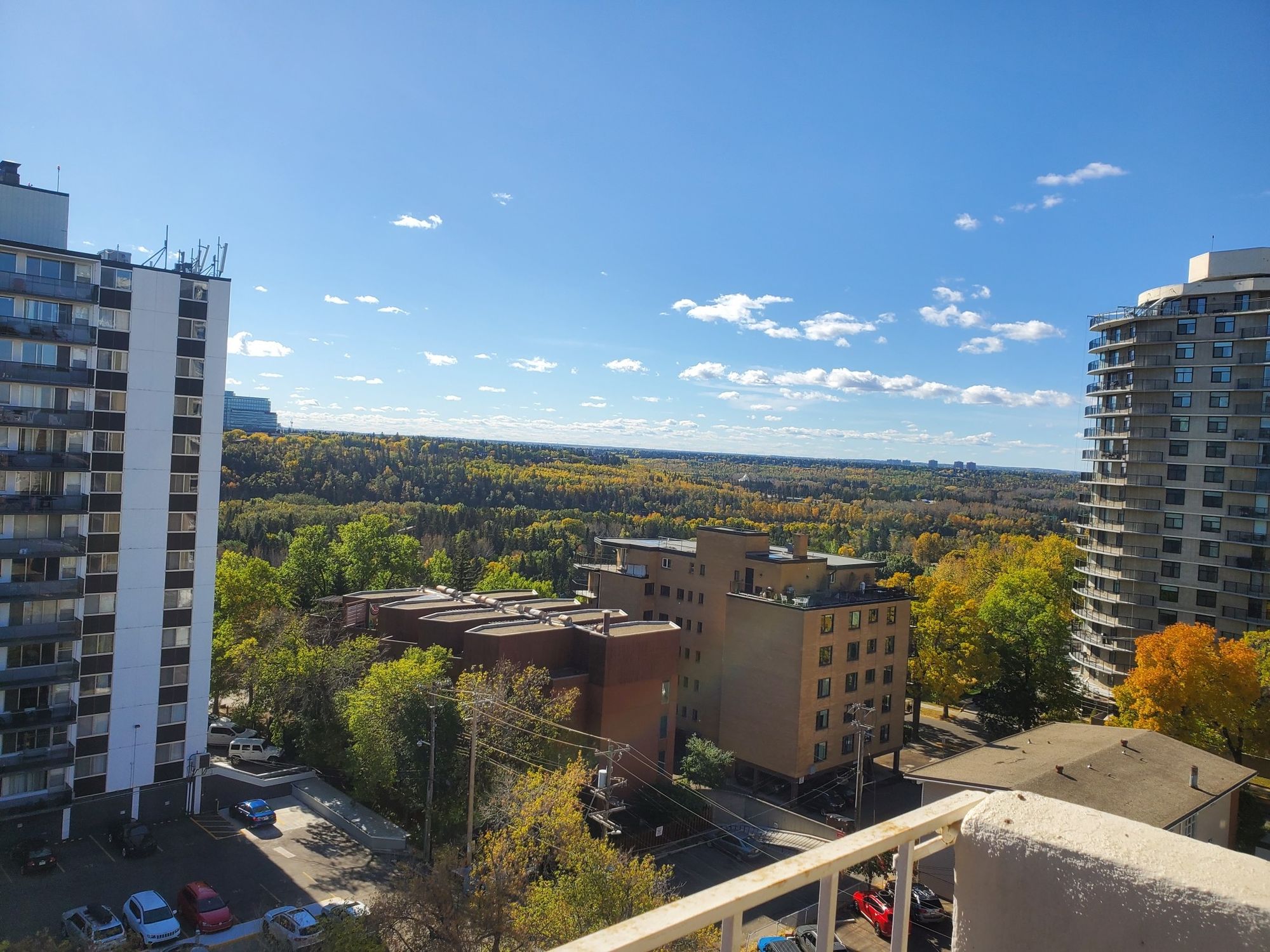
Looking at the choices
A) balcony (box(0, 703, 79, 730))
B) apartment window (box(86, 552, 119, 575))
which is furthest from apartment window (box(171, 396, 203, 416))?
balcony (box(0, 703, 79, 730))

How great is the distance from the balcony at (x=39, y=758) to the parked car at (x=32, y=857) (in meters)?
2.69

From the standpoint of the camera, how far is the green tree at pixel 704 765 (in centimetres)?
3628

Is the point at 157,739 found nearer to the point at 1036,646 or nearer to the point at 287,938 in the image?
the point at 287,938

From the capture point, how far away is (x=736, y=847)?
33281mm

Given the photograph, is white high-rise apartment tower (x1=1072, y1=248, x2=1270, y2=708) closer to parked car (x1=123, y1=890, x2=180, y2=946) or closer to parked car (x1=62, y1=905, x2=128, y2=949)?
parked car (x1=123, y1=890, x2=180, y2=946)

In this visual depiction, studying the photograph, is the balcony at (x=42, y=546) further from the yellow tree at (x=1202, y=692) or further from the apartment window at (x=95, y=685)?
the yellow tree at (x=1202, y=692)

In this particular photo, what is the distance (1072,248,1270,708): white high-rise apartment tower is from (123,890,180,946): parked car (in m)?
51.2

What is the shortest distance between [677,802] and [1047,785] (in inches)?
749

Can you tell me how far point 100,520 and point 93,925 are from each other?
15.5 meters

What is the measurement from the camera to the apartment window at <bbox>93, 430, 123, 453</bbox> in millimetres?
31547

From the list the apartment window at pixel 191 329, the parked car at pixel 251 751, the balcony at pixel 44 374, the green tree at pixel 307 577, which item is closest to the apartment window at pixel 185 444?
the balcony at pixel 44 374

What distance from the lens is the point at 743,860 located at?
107 ft

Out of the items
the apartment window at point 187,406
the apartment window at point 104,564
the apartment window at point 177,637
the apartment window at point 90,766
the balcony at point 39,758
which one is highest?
the apartment window at point 187,406

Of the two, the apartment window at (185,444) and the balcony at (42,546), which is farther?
the apartment window at (185,444)
